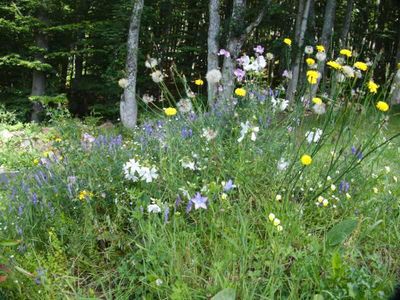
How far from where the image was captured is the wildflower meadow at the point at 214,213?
5.64ft

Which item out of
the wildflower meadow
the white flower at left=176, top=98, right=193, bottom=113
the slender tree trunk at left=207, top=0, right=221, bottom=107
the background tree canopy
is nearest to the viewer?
the wildflower meadow

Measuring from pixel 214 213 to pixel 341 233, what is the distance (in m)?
0.60

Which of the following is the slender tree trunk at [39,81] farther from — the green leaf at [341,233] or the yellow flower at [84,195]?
the green leaf at [341,233]

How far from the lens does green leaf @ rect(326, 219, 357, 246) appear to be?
6.21ft

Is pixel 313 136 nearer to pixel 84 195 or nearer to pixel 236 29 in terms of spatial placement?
pixel 84 195

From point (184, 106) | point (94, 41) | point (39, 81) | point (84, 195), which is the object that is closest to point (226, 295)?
point (84, 195)

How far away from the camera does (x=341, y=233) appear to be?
190 centimetres

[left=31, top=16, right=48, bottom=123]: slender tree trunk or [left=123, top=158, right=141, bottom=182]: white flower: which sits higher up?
[left=123, top=158, right=141, bottom=182]: white flower

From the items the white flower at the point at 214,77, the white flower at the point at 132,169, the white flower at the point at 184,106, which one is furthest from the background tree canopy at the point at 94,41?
the white flower at the point at 132,169

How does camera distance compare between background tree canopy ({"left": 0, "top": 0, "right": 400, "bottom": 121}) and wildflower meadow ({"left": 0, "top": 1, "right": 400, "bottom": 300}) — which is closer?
wildflower meadow ({"left": 0, "top": 1, "right": 400, "bottom": 300})

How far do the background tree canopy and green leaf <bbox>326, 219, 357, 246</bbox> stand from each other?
8570 millimetres

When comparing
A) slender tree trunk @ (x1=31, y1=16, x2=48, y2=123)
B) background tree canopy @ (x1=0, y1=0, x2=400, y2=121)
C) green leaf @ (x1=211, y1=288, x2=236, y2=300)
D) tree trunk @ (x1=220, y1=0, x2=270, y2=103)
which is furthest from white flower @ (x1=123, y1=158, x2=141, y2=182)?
slender tree trunk @ (x1=31, y1=16, x2=48, y2=123)

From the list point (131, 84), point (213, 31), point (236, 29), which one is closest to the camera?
point (236, 29)

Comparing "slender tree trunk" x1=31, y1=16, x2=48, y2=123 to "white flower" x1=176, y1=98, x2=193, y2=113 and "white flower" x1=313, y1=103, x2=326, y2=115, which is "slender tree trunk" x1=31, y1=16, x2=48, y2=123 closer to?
"white flower" x1=176, y1=98, x2=193, y2=113
